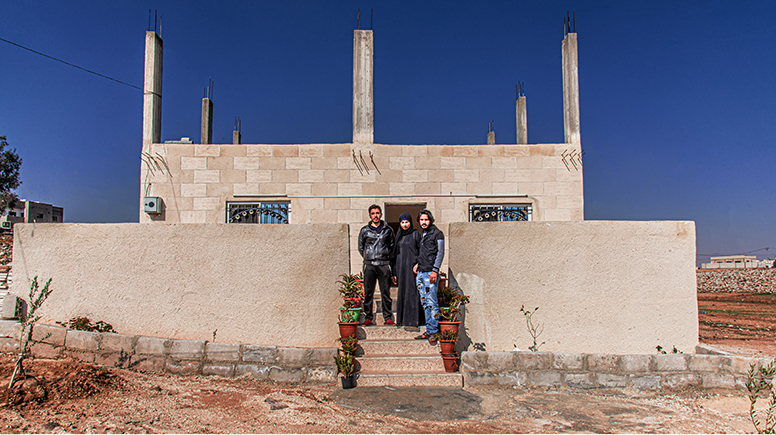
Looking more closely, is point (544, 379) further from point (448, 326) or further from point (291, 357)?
point (291, 357)

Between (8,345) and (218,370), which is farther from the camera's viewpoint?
(8,345)

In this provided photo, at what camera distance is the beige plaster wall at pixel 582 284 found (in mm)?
5816

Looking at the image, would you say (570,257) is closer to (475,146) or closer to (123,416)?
(475,146)

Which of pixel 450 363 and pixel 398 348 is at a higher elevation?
pixel 398 348

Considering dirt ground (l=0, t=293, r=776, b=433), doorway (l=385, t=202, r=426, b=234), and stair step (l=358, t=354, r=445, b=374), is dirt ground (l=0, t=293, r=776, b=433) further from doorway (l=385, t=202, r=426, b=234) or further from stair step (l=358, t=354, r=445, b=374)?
doorway (l=385, t=202, r=426, b=234)

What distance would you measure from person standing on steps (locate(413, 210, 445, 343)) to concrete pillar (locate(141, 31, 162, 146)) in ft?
20.2

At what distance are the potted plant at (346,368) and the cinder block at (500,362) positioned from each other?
58.5 inches

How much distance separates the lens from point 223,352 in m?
5.11

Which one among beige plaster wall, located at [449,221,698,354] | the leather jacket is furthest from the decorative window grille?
the leather jacket

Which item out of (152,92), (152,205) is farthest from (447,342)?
(152,92)

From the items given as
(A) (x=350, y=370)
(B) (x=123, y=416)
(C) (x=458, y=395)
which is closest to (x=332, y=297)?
(A) (x=350, y=370)

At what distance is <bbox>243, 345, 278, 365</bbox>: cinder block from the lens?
5.05 m

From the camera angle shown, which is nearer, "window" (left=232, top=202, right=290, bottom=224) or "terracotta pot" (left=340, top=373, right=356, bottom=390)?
"terracotta pot" (left=340, top=373, right=356, bottom=390)

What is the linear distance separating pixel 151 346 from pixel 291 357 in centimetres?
164
